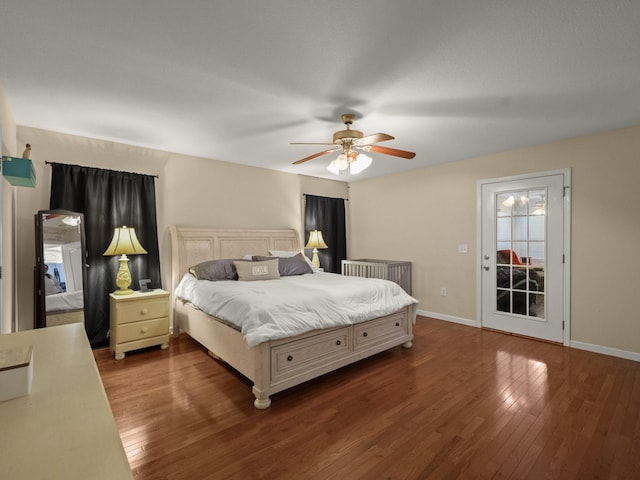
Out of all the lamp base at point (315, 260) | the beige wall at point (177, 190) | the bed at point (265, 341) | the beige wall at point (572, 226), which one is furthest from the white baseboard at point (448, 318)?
the beige wall at point (177, 190)

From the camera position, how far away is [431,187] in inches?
188

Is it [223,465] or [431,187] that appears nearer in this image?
[223,465]

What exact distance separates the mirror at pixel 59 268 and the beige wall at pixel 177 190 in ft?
0.83

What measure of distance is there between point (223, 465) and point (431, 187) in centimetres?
429

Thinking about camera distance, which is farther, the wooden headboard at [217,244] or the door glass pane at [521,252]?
the wooden headboard at [217,244]

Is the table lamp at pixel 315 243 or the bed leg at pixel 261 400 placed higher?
the table lamp at pixel 315 243

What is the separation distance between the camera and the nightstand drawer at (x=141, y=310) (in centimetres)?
321

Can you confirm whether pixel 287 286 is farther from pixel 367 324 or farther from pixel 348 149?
pixel 348 149

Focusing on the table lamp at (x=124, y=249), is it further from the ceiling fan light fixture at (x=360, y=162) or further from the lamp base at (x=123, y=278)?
the ceiling fan light fixture at (x=360, y=162)

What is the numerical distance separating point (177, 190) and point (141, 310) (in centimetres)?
156

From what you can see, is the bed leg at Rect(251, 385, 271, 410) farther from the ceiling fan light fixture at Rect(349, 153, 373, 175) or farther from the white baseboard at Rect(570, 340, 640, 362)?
the white baseboard at Rect(570, 340, 640, 362)

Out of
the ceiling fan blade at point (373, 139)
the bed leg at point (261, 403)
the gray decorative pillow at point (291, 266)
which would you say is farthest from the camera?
the gray decorative pillow at point (291, 266)

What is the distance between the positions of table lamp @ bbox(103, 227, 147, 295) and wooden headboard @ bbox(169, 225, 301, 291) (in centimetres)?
49

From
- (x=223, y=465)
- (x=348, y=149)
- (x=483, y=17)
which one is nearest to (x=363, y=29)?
(x=483, y=17)
